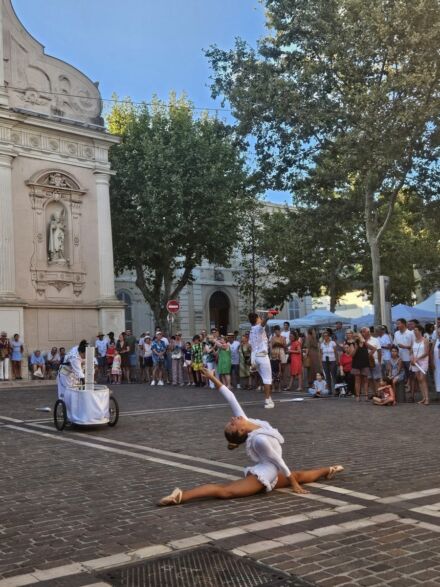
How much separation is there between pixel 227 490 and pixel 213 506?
229mm

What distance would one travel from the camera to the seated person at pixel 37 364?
25.8 meters

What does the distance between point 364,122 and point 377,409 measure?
10.3 metres

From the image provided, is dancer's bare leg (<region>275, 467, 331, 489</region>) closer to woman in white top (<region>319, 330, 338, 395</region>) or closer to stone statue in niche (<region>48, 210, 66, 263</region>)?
woman in white top (<region>319, 330, 338, 395</region>)

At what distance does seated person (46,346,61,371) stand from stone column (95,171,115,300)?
3793 mm

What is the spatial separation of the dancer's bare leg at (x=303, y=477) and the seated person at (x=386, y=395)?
8219 millimetres

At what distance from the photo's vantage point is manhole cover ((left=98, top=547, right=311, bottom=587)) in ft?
13.8

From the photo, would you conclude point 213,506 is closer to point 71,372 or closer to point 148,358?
point 71,372

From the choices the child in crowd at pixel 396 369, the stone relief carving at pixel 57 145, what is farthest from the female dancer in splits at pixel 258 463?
the stone relief carving at pixel 57 145

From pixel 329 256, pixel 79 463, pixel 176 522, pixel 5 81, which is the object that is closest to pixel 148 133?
pixel 5 81

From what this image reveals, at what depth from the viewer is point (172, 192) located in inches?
1226

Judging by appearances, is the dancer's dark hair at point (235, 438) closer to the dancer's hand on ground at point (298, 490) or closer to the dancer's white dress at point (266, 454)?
the dancer's white dress at point (266, 454)

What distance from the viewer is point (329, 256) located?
3912 centimetres

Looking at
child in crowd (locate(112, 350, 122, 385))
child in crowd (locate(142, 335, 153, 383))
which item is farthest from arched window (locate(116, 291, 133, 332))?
child in crowd (locate(142, 335, 153, 383))

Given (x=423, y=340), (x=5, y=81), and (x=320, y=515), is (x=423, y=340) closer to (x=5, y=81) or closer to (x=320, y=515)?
(x=320, y=515)
